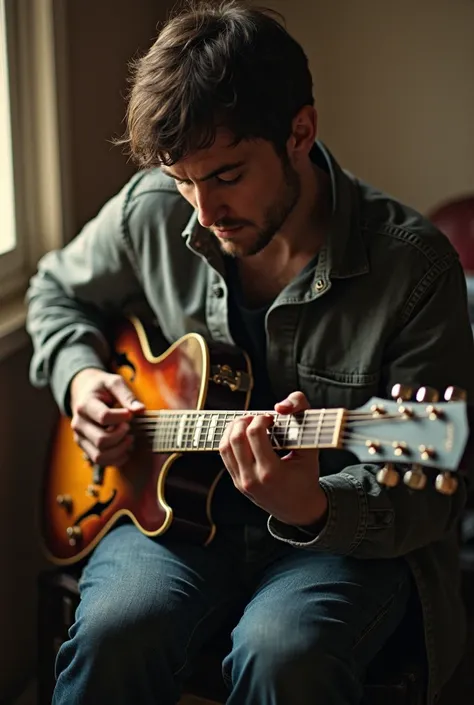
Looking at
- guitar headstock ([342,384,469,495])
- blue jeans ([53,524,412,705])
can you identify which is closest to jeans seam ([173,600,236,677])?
blue jeans ([53,524,412,705])

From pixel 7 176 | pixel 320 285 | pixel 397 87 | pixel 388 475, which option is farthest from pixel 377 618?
pixel 397 87

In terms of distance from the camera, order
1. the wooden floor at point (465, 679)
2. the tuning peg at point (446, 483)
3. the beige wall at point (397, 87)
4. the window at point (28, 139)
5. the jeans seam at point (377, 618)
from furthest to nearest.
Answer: the beige wall at point (397, 87) → the wooden floor at point (465, 679) → the window at point (28, 139) → the jeans seam at point (377, 618) → the tuning peg at point (446, 483)

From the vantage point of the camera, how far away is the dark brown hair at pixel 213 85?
4.47 ft

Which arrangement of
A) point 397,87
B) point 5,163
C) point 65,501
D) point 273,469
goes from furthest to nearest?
point 397,87, point 5,163, point 65,501, point 273,469

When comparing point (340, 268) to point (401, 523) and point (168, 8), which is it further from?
point (168, 8)

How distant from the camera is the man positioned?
4.33ft

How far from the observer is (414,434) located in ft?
3.75

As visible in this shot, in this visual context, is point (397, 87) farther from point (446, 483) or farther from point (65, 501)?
point (446, 483)

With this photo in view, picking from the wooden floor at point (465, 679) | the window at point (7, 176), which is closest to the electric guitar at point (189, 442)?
the window at point (7, 176)

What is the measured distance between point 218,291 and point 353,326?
24 cm

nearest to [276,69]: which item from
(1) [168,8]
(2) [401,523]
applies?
(2) [401,523]

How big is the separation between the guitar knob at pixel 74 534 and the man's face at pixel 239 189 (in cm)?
51

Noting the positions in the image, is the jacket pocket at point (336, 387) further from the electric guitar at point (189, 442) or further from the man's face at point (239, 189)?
the man's face at point (239, 189)

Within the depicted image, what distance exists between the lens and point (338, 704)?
1.26m
